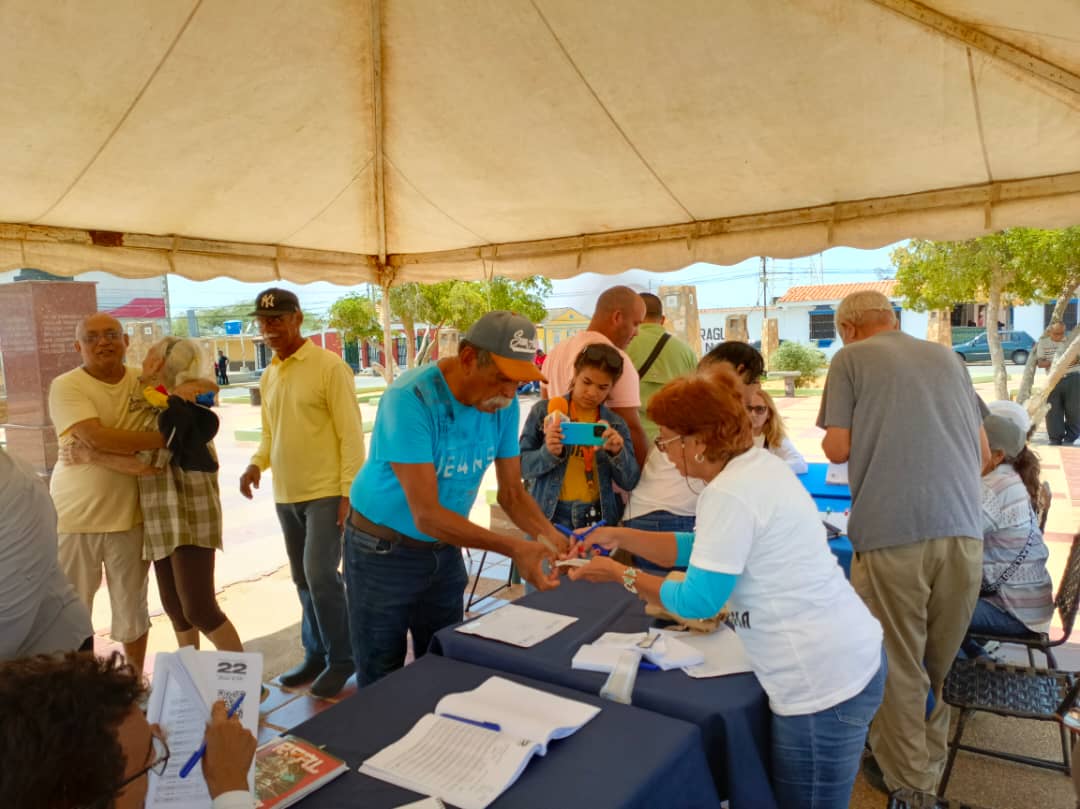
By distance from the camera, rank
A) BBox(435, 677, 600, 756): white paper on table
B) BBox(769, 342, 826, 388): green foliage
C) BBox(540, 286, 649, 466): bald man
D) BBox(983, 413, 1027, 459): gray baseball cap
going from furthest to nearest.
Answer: BBox(769, 342, 826, 388): green foliage → BBox(540, 286, 649, 466): bald man → BBox(983, 413, 1027, 459): gray baseball cap → BBox(435, 677, 600, 756): white paper on table

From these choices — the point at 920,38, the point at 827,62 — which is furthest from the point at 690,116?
the point at 920,38

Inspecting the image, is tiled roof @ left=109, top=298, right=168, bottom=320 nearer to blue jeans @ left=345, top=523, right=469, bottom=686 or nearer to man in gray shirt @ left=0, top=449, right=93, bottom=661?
blue jeans @ left=345, top=523, right=469, bottom=686

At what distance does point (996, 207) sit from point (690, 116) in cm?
152

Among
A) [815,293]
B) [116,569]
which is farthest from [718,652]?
[815,293]

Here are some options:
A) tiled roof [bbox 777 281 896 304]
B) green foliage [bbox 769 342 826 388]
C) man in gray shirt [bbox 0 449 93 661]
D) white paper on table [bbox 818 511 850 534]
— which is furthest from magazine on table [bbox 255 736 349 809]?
tiled roof [bbox 777 281 896 304]

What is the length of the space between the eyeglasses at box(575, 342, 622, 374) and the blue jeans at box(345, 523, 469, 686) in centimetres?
101

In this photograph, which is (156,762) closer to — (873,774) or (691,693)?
(691,693)

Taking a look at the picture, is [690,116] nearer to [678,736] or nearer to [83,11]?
[83,11]

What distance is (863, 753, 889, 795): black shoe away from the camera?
249cm

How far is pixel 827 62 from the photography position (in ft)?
8.39

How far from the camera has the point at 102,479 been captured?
285 centimetres

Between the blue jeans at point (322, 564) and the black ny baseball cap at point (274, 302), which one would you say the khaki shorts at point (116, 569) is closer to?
the blue jeans at point (322, 564)

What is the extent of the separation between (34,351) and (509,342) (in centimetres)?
670

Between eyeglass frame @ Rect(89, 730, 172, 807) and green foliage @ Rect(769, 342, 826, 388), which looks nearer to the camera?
eyeglass frame @ Rect(89, 730, 172, 807)
